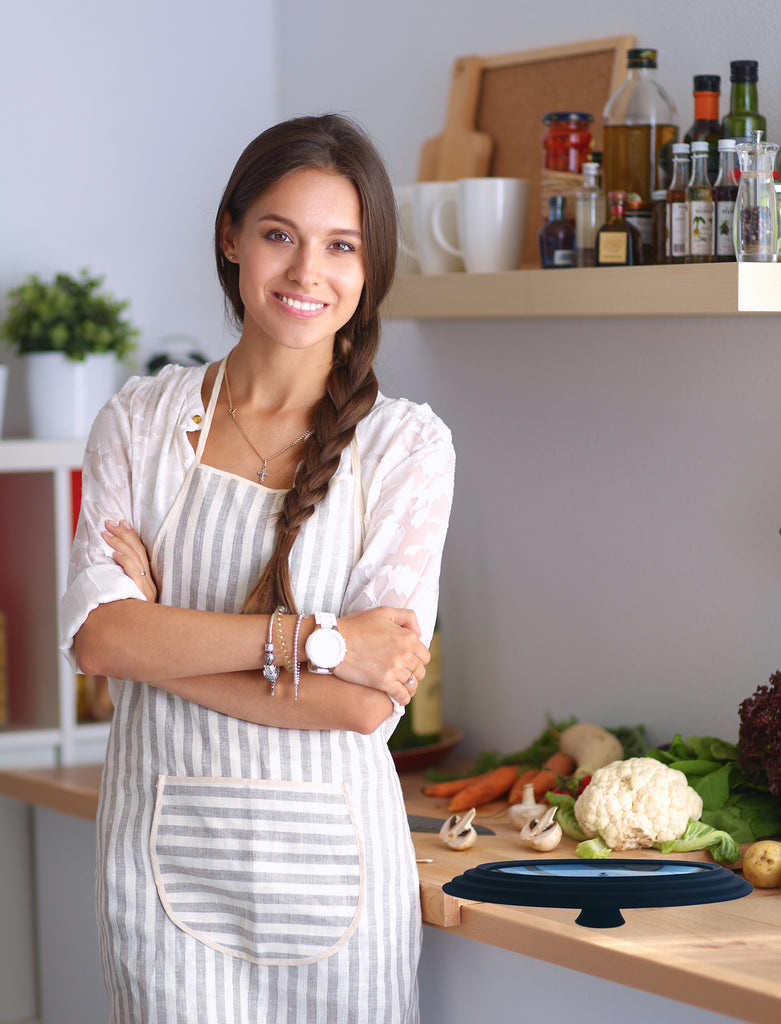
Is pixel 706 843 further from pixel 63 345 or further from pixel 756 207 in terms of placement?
pixel 63 345

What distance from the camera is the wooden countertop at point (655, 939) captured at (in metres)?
1.28

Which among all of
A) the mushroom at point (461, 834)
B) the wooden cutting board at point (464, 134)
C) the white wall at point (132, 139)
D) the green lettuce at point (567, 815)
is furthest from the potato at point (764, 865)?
the white wall at point (132, 139)

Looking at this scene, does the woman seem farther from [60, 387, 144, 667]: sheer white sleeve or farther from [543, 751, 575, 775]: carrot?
[543, 751, 575, 775]: carrot

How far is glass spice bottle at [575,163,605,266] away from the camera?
176 cm

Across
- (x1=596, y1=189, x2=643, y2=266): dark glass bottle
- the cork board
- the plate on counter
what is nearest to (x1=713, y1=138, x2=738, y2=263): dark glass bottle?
(x1=596, y1=189, x2=643, y2=266): dark glass bottle

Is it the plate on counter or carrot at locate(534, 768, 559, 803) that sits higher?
carrot at locate(534, 768, 559, 803)

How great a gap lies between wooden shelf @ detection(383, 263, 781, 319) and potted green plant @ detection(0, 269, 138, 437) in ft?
1.89

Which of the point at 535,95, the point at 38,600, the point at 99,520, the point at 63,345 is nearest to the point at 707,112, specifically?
the point at 535,95

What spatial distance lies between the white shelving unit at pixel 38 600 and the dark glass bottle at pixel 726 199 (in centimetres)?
116

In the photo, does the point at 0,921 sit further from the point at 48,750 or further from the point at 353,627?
the point at 353,627

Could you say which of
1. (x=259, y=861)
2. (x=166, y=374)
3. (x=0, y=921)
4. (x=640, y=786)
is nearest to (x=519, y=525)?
(x=640, y=786)

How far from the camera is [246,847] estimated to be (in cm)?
142

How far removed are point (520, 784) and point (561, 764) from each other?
0.07 meters

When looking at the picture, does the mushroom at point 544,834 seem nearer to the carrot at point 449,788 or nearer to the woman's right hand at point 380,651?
the carrot at point 449,788
